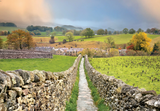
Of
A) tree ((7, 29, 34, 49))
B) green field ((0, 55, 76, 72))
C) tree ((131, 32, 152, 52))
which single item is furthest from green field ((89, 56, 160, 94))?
tree ((131, 32, 152, 52))

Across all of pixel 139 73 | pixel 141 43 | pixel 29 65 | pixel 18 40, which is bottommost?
pixel 139 73

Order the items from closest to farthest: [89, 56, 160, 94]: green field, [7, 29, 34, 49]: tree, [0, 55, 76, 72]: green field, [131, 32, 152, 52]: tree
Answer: [89, 56, 160, 94]: green field → [0, 55, 76, 72]: green field → [7, 29, 34, 49]: tree → [131, 32, 152, 52]: tree

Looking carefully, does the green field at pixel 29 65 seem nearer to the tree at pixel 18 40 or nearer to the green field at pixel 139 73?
the green field at pixel 139 73

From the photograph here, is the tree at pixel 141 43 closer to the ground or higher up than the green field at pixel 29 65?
higher up

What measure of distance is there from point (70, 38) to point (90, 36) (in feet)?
94.0

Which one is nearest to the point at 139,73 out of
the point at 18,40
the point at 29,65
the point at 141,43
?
the point at 29,65

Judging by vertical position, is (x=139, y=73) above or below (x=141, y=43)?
below

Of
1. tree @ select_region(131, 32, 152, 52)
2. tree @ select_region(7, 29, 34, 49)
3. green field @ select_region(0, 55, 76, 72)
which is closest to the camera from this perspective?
green field @ select_region(0, 55, 76, 72)

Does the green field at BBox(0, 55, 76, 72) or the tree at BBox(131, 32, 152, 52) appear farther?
the tree at BBox(131, 32, 152, 52)

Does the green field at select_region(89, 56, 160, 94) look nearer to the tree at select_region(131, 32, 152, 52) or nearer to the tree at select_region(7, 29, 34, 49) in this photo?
the tree at select_region(7, 29, 34, 49)

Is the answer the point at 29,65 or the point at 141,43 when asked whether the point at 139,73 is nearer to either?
the point at 29,65

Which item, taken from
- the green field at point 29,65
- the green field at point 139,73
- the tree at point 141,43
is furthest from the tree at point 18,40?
the tree at point 141,43

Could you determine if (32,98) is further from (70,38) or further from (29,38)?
(70,38)

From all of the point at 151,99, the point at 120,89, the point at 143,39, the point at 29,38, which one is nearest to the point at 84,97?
the point at 120,89
